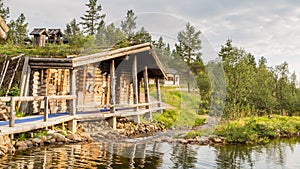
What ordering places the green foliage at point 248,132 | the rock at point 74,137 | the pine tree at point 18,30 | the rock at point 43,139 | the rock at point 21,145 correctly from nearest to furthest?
1. the rock at point 21,145
2. the rock at point 43,139
3. the rock at point 74,137
4. the green foliage at point 248,132
5. the pine tree at point 18,30

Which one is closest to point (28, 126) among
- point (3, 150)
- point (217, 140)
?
point (3, 150)

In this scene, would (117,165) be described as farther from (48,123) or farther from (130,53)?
(130,53)

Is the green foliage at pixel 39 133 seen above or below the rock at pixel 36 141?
above

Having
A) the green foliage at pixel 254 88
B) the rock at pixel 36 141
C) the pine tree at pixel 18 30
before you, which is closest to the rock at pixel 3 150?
the rock at pixel 36 141

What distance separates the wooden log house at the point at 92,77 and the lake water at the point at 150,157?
12.0 ft

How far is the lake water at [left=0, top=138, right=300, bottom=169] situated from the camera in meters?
9.37

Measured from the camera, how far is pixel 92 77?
2033 cm

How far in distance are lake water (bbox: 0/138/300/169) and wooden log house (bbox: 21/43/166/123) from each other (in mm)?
3671

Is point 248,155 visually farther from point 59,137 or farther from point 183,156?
point 59,137

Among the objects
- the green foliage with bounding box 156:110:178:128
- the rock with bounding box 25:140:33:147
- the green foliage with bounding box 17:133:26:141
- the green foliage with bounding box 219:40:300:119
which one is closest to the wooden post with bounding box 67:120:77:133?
the green foliage with bounding box 17:133:26:141

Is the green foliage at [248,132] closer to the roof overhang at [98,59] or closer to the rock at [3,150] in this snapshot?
the roof overhang at [98,59]

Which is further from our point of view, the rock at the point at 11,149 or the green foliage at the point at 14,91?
the green foliage at the point at 14,91

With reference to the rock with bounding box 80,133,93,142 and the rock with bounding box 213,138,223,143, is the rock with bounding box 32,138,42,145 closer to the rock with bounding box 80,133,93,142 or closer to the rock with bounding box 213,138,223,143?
the rock with bounding box 80,133,93,142

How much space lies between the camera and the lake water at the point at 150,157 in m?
9.37
